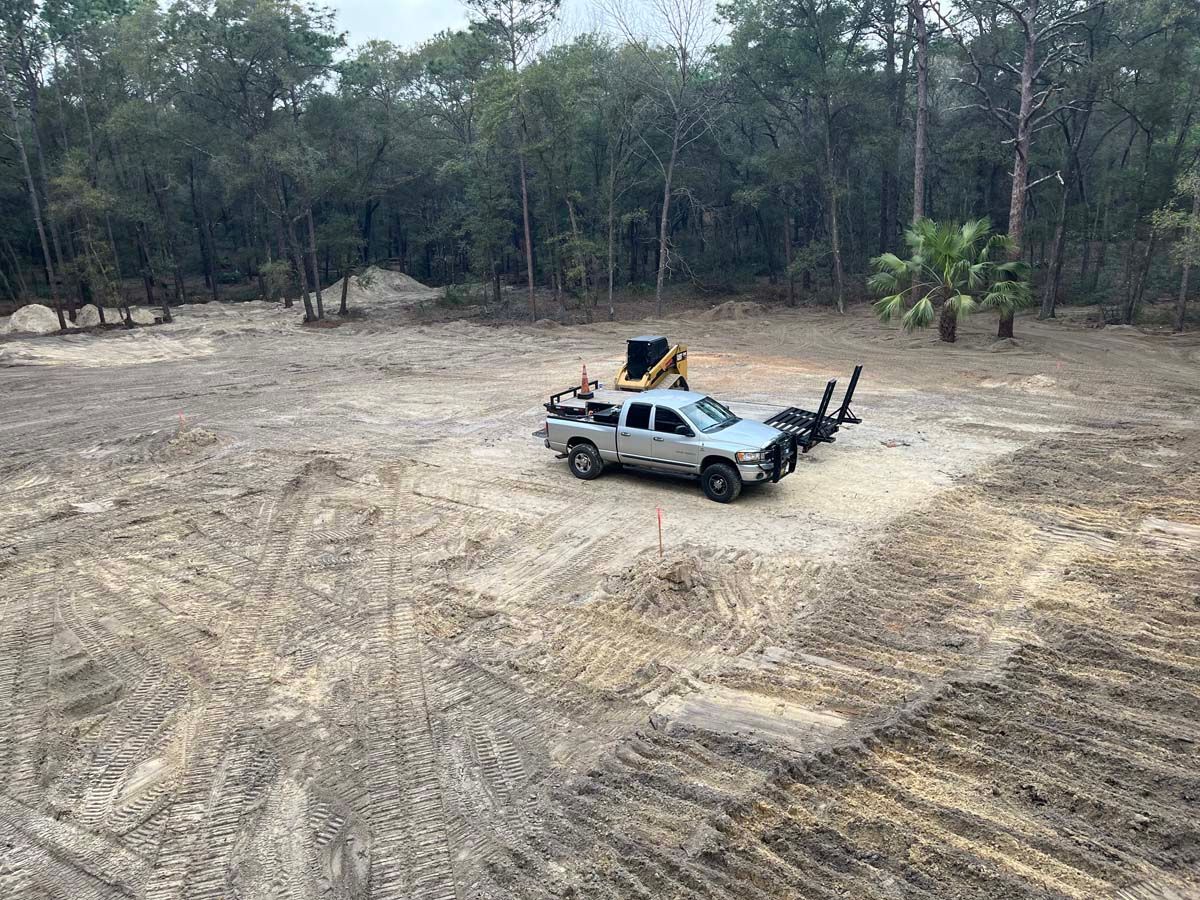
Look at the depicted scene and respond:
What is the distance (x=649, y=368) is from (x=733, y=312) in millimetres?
18970

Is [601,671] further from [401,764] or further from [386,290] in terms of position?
[386,290]

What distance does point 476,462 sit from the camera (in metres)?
15.0

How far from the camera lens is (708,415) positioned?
12969 millimetres

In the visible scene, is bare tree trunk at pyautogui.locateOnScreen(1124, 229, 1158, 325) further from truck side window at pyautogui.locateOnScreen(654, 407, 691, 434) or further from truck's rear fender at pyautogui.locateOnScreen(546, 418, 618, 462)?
truck's rear fender at pyautogui.locateOnScreen(546, 418, 618, 462)

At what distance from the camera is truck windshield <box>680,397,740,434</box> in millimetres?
12586

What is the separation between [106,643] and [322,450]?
7703 millimetres

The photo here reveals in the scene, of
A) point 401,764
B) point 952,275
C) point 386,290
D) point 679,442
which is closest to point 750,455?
point 679,442

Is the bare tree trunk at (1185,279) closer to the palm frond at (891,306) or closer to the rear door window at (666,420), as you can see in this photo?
the palm frond at (891,306)

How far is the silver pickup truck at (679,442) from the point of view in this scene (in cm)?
1198

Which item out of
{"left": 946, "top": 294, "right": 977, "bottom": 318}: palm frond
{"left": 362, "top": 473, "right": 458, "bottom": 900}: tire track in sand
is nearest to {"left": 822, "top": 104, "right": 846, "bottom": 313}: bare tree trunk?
{"left": 946, "top": 294, "right": 977, "bottom": 318}: palm frond

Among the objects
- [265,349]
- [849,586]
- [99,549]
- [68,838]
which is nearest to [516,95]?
[265,349]

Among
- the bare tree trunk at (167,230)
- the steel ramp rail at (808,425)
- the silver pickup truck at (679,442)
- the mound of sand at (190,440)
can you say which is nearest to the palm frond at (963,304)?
the steel ramp rail at (808,425)

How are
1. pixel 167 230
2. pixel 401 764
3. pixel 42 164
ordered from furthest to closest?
pixel 167 230, pixel 42 164, pixel 401 764

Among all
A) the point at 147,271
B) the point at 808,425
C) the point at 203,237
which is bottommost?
the point at 808,425
